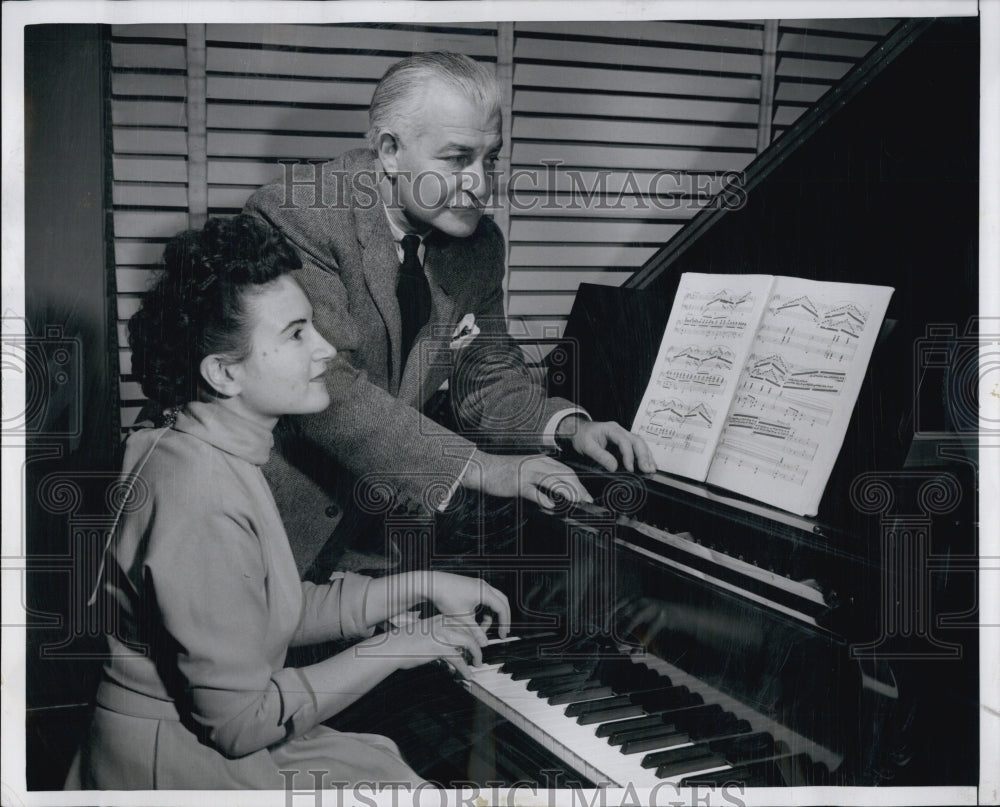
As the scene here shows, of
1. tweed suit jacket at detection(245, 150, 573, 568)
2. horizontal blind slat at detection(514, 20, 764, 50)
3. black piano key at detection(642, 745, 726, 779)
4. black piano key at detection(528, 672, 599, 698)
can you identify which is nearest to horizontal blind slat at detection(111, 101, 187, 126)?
tweed suit jacket at detection(245, 150, 573, 568)

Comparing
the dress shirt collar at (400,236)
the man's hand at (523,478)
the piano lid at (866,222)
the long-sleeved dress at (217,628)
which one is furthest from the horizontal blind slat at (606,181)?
the long-sleeved dress at (217,628)

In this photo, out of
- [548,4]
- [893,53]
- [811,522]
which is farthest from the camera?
[548,4]

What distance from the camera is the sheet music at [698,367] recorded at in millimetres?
1878

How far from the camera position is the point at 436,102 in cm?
210

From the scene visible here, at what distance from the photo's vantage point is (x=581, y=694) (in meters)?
1.86

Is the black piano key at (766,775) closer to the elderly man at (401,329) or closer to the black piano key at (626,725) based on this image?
the black piano key at (626,725)

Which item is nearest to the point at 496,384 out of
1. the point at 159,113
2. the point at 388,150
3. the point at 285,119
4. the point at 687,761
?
the point at 388,150

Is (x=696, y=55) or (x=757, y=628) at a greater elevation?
(x=696, y=55)

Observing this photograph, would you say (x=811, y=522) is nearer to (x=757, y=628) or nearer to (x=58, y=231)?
(x=757, y=628)

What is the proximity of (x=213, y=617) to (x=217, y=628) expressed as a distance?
1.2 inches

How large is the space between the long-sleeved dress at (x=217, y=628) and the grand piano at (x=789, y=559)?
157mm

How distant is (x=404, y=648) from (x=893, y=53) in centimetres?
189

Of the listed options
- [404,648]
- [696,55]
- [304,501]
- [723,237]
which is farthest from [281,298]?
[696,55]

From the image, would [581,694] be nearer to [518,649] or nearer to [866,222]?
[518,649]
